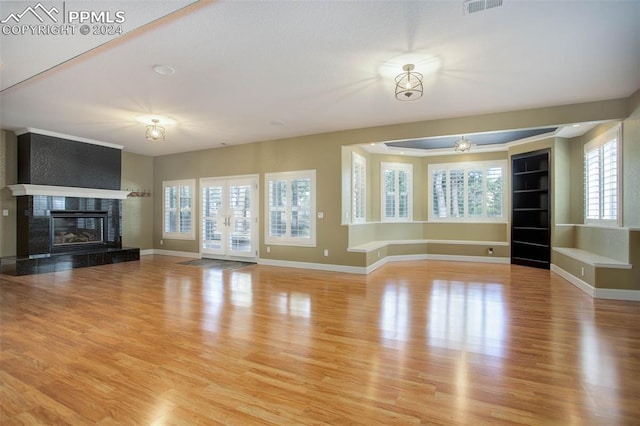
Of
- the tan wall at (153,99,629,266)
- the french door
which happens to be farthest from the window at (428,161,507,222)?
the french door

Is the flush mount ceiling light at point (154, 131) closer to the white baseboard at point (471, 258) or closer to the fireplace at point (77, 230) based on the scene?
the fireplace at point (77, 230)

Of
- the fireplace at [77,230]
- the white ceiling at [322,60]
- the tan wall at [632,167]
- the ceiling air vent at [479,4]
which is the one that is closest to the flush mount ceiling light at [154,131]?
the white ceiling at [322,60]

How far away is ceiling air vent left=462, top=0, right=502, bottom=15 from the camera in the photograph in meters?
2.29

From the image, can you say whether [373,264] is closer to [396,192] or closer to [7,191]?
[396,192]

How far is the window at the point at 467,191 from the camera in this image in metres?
7.26

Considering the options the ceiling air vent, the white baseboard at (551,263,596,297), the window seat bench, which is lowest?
the white baseboard at (551,263,596,297)

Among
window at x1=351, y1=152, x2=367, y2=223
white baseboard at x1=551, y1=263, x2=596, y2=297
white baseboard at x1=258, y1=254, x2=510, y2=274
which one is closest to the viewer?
white baseboard at x1=551, y1=263, x2=596, y2=297

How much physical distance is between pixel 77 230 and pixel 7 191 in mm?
1393

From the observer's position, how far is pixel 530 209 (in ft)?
21.6

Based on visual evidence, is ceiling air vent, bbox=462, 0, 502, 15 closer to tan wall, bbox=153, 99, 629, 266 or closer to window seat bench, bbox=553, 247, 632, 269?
tan wall, bbox=153, 99, 629, 266

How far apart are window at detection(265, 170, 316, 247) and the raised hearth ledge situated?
3.80 m

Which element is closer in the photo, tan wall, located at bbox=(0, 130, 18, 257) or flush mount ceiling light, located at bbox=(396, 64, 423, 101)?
flush mount ceiling light, located at bbox=(396, 64, 423, 101)

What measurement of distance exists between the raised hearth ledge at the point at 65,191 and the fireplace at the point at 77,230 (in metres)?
0.39

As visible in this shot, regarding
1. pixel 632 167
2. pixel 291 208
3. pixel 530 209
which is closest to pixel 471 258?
pixel 530 209
